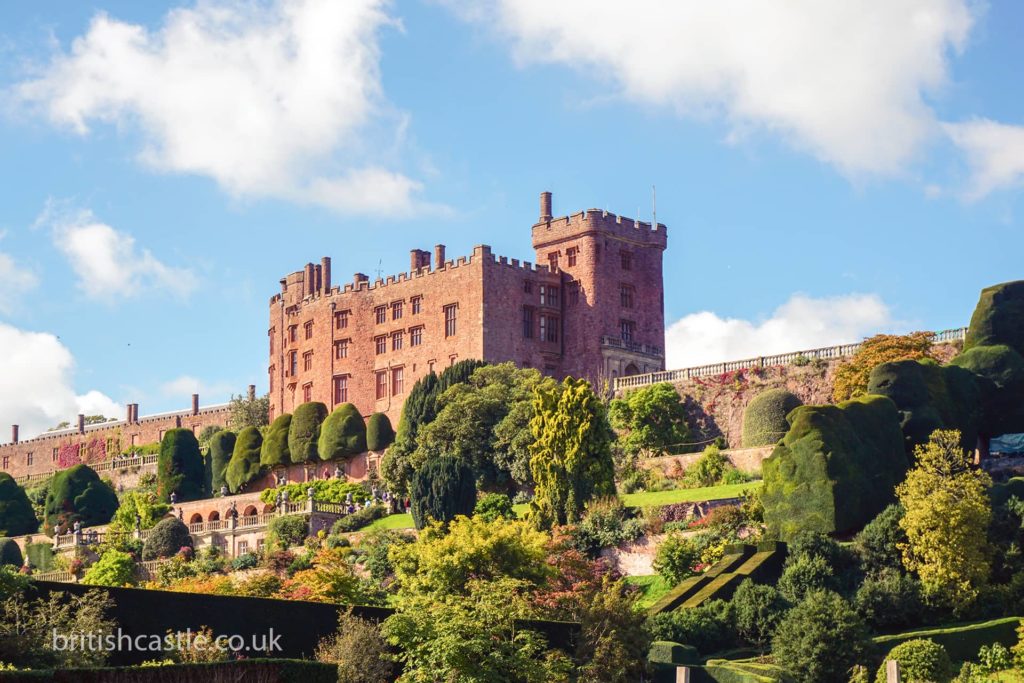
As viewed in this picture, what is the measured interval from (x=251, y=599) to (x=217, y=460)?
54.9 m

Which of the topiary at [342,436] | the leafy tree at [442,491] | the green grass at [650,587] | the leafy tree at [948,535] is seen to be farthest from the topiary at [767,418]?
the topiary at [342,436]

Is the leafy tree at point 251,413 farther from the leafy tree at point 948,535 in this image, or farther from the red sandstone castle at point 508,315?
the leafy tree at point 948,535

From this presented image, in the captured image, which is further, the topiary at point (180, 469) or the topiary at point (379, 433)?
the topiary at point (180, 469)

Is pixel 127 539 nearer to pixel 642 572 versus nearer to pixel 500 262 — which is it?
pixel 500 262

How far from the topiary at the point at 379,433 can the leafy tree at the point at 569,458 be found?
22.0m

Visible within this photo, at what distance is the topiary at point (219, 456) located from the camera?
285ft

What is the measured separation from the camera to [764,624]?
44469mm

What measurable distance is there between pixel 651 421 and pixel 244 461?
24.8 m

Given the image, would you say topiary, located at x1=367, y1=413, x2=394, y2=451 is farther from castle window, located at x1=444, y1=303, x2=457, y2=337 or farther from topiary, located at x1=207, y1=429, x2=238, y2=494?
topiary, located at x1=207, y1=429, x2=238, y2=494

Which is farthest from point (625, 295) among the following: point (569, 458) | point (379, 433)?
point (569, 458)

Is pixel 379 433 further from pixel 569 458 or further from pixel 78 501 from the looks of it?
pixel 569 458

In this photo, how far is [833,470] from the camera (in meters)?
49.7

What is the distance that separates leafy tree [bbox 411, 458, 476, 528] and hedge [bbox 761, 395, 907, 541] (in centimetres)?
1364

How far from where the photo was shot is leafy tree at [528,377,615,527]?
185 ft
